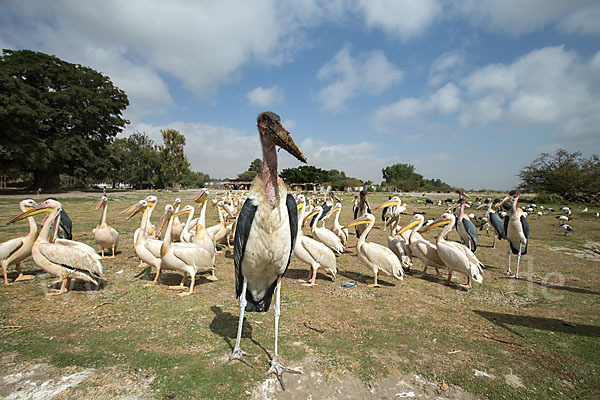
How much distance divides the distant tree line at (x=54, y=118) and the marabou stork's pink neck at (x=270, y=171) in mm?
34895

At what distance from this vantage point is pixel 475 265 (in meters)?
5.81

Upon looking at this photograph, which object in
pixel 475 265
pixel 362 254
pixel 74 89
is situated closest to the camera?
pixel 475 265

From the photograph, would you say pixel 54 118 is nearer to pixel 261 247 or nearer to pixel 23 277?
pixel 23 277

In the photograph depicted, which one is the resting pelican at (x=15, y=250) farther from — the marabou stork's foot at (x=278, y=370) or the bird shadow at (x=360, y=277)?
the bird shadow at (x=360, y=277)

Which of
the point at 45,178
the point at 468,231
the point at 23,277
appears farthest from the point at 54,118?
the point at 468,231

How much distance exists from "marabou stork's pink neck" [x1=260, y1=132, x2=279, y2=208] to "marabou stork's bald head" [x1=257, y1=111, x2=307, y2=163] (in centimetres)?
8

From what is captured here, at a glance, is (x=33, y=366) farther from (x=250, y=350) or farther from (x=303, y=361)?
(x=303, y=361)

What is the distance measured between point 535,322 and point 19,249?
9669 millimetres

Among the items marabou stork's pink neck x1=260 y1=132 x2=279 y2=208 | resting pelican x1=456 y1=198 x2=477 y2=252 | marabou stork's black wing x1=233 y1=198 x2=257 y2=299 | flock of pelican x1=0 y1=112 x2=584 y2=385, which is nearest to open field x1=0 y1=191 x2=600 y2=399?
flock of pelican x1=0 y1=112 x2=584 y2=385

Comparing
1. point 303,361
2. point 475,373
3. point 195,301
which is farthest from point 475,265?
point 195,301

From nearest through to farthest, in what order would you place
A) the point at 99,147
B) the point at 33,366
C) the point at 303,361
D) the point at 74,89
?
1. the point at 33,366
2. the point at 303,361
3. the point at 74,89
4. the point at 99,147

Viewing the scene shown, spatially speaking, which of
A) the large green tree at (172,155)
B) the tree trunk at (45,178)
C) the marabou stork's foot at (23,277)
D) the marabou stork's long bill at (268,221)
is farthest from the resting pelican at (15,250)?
the large green tree at (172,155)

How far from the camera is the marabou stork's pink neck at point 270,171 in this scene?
298cm

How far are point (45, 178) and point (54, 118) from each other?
7.55 metres
